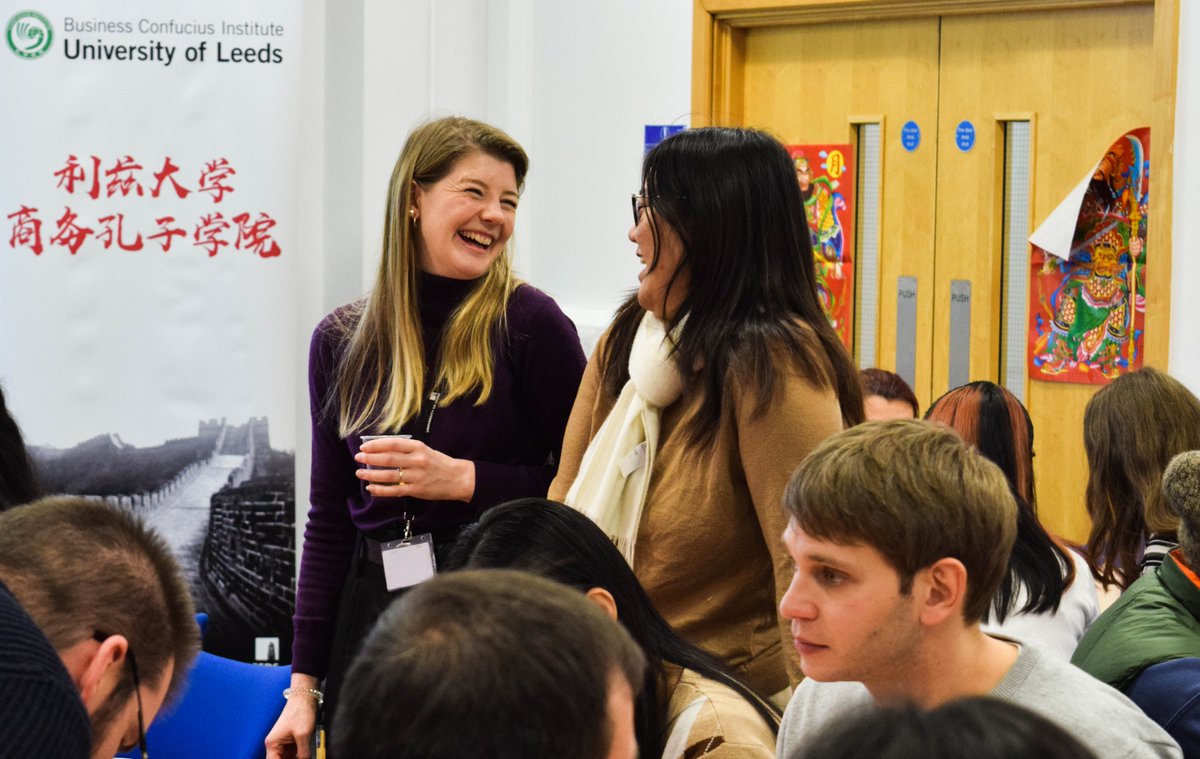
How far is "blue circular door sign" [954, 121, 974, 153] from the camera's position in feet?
14.8

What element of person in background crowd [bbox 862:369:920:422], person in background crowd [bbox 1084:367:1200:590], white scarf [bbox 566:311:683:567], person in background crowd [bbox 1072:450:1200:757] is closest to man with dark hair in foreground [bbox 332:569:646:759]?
white scarf [bbox 566:311:683:567]

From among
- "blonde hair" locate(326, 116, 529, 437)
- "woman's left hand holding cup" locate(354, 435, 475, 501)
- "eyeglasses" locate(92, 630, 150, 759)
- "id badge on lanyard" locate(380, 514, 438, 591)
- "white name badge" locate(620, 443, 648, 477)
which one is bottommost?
"id badge on lanyard" locate(380, 514, 438, 591)

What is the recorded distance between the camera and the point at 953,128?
4.55 meters

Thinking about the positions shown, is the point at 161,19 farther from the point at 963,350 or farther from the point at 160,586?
the point at 160,586

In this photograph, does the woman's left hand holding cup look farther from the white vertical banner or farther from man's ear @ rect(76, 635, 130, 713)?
the white vertical banner

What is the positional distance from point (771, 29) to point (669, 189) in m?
2.89

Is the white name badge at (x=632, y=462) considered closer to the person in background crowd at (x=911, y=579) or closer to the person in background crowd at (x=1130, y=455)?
the person in background crowd at (x=911, y=579)

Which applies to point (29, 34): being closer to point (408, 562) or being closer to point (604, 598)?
point (408, 562)

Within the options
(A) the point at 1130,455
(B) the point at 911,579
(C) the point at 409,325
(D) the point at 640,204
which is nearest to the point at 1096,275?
(A) the point at 1130,455

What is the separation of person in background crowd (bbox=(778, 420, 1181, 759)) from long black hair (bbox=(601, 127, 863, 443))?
417 millimetres

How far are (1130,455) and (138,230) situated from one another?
9.21ft

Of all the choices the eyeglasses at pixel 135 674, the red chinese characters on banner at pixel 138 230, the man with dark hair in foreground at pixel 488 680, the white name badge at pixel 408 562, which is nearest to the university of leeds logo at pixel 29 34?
the red chinese characters on banner at pixel 138 230

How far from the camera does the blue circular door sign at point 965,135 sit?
4.52m

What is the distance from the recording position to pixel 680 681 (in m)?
1.76
